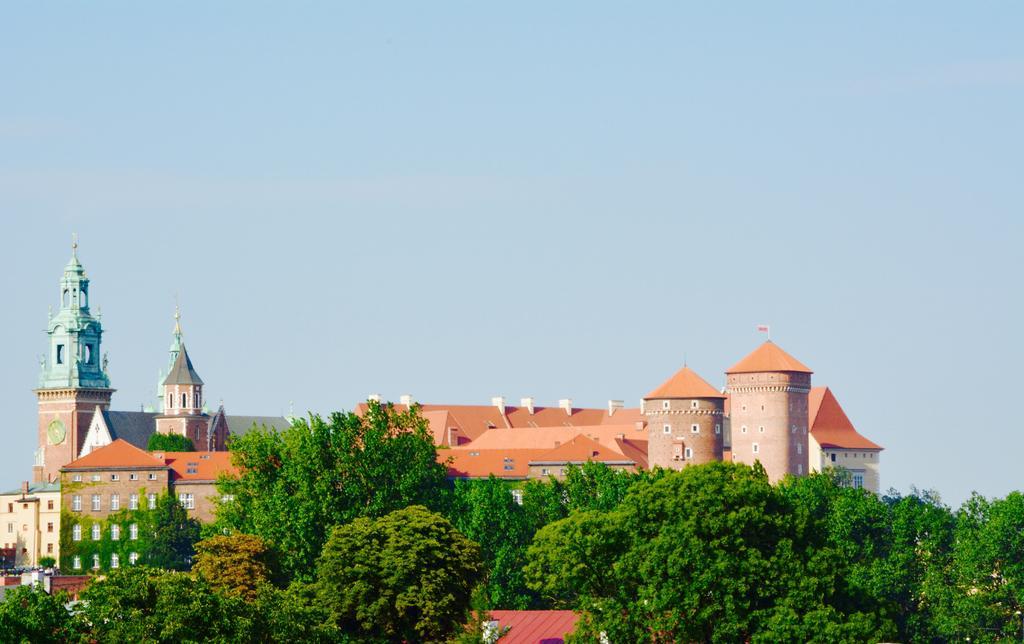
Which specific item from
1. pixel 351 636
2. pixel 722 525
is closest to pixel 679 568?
pixel 722 525

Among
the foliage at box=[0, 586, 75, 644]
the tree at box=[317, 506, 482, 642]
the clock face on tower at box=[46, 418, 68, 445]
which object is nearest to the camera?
the foliage at box=[0, 586, 75, 644]

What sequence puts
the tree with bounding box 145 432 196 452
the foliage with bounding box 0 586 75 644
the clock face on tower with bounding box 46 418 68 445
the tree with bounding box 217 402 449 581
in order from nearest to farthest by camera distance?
the foliage with bounding box 0 586 75 644
the tree with bounding box 217 402 449 581
the tree with bounding box 145 432 196 452
the clock face on tower with bounding box 46 418 68 445

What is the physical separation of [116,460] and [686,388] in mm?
37727

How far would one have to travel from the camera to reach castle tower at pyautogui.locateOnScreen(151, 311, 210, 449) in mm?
183625

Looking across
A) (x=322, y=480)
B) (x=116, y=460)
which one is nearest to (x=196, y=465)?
(x=116, y=460)

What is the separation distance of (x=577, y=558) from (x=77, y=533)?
248 feet

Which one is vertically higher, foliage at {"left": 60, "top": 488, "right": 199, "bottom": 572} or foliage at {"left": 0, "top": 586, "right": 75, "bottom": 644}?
foliage at {"left": 0, "top": 586, "right": 75, "bottom": 644}

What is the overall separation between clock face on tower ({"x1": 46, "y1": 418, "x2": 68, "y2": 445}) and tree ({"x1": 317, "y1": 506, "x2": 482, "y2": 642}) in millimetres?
95224

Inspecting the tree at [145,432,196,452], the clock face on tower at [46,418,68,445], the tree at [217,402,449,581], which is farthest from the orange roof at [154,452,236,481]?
the tree at [217,402,449,581]

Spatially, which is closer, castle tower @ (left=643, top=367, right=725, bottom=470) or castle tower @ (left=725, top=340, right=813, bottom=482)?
castle tower @ (left=643, top=367, right=725, bottom=470)

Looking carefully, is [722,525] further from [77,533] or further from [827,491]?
[77,533]

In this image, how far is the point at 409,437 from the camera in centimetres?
11381

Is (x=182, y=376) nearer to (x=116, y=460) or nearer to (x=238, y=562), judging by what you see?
(x=116, y=460)

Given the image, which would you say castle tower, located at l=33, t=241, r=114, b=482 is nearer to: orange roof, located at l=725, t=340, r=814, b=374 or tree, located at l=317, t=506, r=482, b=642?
orange roof, located at l=725, t=340, r=814, b=374
